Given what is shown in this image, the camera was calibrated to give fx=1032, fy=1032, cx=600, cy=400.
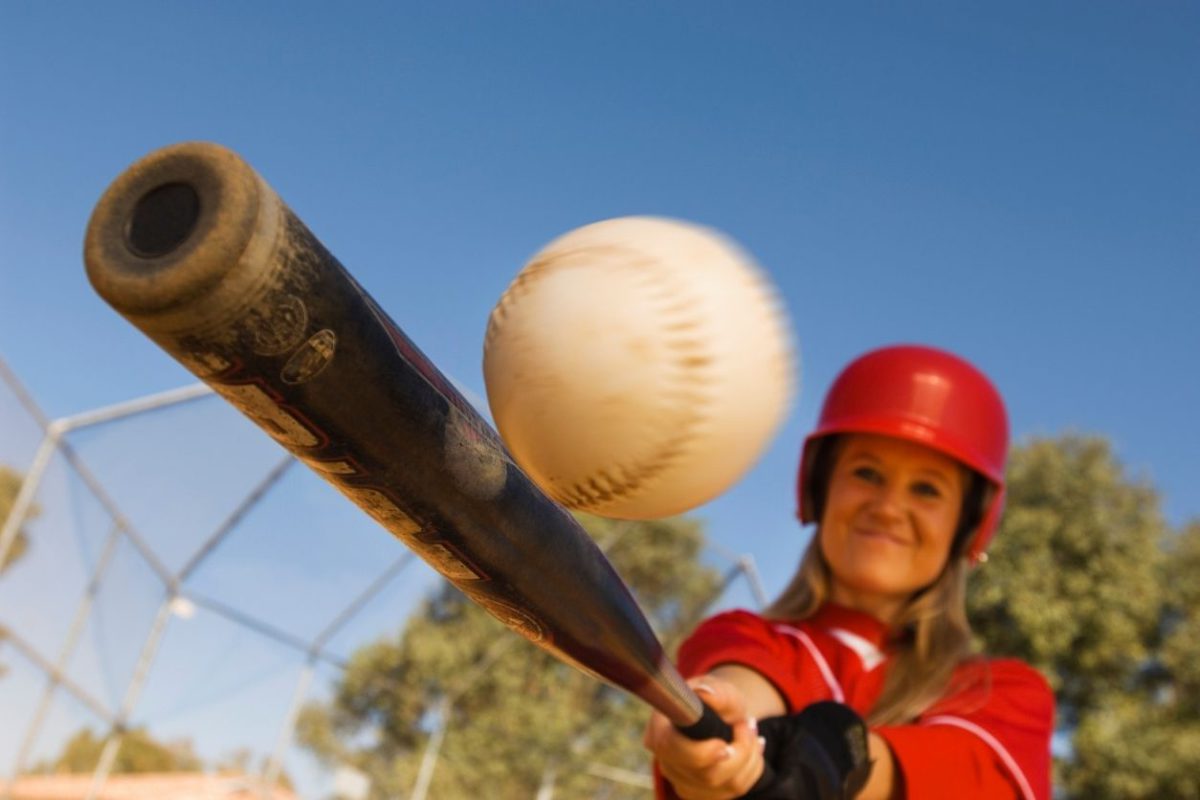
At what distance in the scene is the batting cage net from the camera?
214 inches

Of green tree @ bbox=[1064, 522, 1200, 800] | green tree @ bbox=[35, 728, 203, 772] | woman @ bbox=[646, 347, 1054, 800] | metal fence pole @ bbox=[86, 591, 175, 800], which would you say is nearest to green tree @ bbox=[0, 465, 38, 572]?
green tree @ bbox=[35, 728, 203, 772]

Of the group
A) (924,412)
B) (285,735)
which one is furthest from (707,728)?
(285,735)

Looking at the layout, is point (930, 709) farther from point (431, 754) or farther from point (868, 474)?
point (431, 754)

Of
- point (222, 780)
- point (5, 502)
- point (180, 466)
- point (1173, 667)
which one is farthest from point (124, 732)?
point (1173, 667)

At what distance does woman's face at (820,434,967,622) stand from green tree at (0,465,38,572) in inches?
164

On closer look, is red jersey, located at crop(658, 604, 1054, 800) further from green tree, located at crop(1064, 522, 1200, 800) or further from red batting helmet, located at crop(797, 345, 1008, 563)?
green tree, located at crop(1064, 522, 1200, 800)

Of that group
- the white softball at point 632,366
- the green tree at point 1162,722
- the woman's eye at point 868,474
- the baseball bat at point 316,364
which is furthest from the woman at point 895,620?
the green tree at point 1162,722

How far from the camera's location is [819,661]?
2076 millimetres

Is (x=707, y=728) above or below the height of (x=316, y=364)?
below

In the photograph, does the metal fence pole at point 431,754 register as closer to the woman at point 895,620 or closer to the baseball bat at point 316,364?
the woman at point 895,620

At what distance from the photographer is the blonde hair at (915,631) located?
202cm

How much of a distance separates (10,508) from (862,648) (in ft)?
14.5

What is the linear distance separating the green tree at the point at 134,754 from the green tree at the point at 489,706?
84cm

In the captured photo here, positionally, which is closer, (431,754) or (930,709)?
(930,709)
